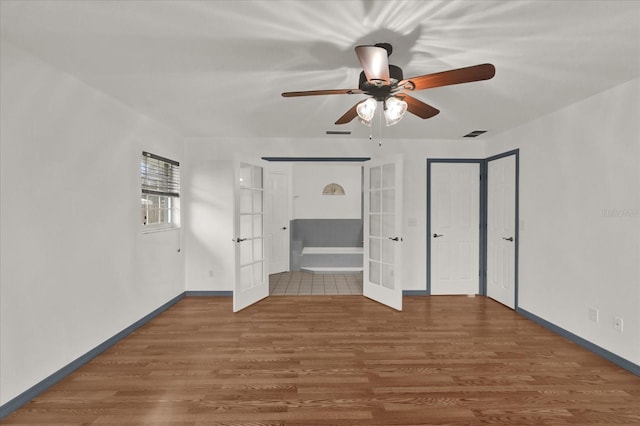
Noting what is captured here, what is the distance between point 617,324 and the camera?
111 inches

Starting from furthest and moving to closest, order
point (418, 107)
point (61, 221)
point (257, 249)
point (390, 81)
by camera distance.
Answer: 1. point (257, 249)
2. point (61, 221)
3. point (418, 107)
4. point (390, 81)

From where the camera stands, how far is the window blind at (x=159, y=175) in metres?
3.84

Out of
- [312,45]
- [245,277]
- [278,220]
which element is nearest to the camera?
[312,45]

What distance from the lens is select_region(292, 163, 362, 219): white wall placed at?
25.6 feet

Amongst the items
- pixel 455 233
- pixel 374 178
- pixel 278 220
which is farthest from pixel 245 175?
pixel 455 233

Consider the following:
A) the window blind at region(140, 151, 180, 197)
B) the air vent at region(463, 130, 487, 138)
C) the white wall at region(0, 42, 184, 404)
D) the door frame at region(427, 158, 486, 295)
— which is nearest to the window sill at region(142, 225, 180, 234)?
the white wall at region(0, 42, 184, 404)

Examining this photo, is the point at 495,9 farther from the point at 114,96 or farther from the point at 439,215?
the point at 439,215

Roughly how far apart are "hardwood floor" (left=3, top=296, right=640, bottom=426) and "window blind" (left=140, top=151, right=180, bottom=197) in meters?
1.56

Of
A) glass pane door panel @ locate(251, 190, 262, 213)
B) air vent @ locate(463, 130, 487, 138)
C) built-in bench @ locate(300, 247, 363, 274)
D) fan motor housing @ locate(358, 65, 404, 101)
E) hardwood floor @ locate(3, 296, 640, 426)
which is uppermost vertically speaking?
air vent @ locate(463, 130, 487, 138)

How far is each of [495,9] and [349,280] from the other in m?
4.78

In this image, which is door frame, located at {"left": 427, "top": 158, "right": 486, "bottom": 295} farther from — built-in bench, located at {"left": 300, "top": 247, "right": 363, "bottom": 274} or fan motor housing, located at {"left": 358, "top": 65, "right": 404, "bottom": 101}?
fan motor housing, located at {"left": 358, "top": 65, "right": 404, "bottom": 101}

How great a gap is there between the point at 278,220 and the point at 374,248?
2.46 meters

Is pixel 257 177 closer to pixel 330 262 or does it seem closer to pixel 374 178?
pixel 374 178

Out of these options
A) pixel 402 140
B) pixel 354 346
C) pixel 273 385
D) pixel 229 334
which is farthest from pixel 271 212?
pixel 273 385
